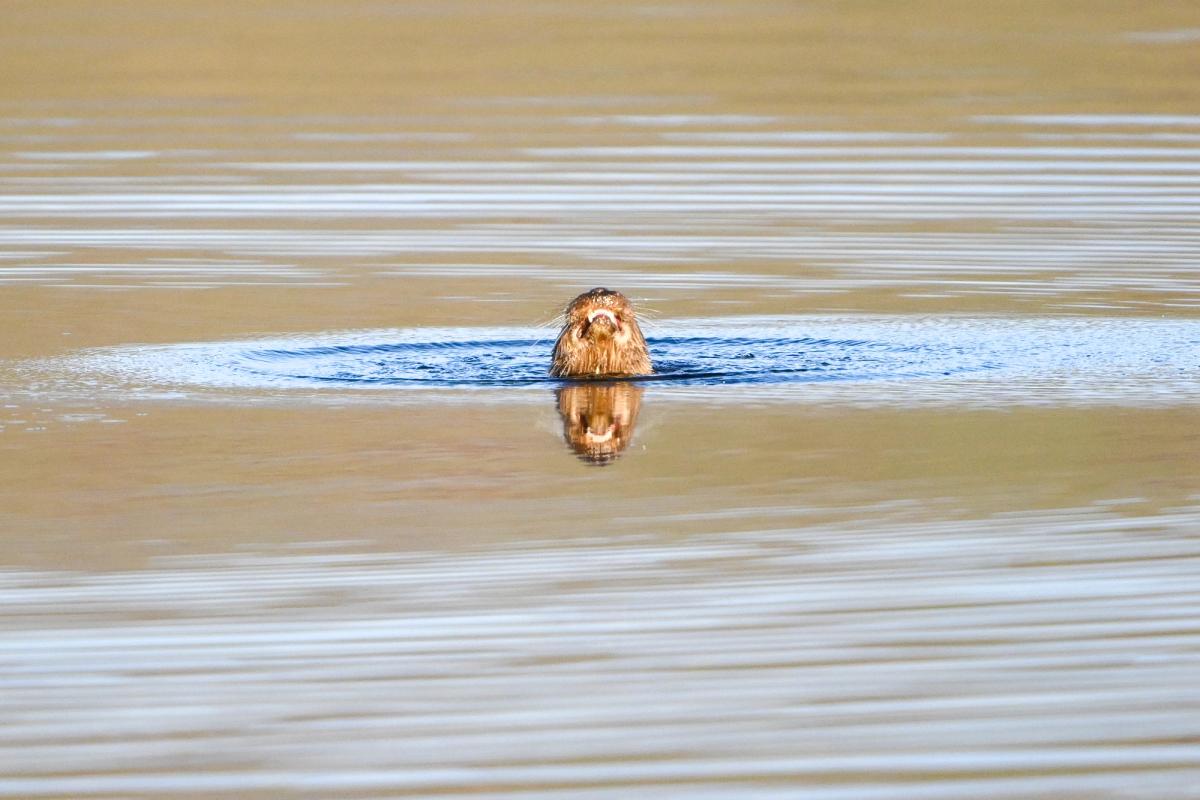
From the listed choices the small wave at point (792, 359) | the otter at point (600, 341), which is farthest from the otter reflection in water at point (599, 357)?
the small wave at point (792, 359)

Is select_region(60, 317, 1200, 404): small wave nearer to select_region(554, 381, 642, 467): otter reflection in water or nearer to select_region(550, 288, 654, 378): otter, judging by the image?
select_region(550, 288, 654, 378): otter

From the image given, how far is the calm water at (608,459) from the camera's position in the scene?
23.9 feet

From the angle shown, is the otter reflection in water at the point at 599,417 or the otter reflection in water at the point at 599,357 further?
the otter reflection in water at the point at 599,357

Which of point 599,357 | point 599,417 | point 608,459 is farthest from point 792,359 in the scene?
point 608,459

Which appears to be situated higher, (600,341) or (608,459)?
(600,341)

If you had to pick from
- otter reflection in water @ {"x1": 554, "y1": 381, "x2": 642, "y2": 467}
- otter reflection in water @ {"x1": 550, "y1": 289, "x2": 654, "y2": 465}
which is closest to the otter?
otter reflection in water @ {"x1": 550, "y1": 289, "x2": 654, "y2": 465}

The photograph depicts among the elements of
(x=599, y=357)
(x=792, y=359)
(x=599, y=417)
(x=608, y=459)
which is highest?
(x=792, y=359)

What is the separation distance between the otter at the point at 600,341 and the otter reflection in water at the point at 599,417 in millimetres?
113

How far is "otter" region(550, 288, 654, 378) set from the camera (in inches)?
532

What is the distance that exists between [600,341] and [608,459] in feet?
7.90

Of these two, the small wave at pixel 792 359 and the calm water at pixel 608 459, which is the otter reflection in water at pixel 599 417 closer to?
the calm water at pixel 608 459

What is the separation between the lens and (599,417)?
12.6m

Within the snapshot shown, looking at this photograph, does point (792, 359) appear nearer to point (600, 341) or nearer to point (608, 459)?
point (600, 341)

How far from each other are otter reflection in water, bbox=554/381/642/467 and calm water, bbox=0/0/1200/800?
0.05 meters
